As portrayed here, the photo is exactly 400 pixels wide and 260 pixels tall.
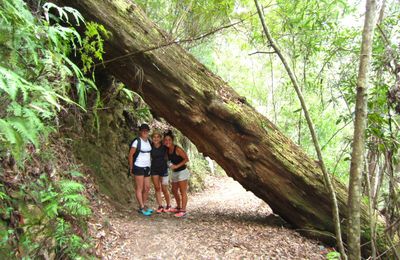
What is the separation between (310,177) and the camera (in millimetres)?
6254

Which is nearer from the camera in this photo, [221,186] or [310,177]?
[310,177]

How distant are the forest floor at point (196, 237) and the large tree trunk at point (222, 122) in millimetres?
741

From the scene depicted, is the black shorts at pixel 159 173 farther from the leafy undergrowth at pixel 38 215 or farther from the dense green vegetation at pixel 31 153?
the dense green vegetation at pixel 31 153

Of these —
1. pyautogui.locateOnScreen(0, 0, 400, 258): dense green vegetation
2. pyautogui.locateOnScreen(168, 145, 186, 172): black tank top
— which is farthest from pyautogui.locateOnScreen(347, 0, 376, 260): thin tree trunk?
pyautogui.locateOnScreen(168, 145, 186, 172): black tank top

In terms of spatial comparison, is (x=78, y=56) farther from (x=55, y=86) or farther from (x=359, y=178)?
(x=359, y=178)

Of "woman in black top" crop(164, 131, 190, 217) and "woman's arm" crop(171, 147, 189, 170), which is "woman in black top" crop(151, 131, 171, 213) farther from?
"woman's arm" crop(171, 147, 189, 170)

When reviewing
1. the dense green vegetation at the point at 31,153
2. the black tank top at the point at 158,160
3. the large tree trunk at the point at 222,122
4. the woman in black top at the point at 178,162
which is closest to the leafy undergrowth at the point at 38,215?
the dense green vegetation at the point at 31,153

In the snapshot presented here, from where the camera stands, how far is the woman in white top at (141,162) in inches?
260

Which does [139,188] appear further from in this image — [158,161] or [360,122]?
[360,122]

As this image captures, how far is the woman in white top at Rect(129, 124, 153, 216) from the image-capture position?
660 cm

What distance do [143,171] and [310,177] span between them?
3365 mm

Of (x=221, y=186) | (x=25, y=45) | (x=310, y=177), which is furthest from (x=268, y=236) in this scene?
(x=221, y=186)

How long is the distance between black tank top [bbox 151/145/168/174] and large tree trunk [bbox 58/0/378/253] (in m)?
0.82

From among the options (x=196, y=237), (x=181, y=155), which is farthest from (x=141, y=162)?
(x=196, y=237)
